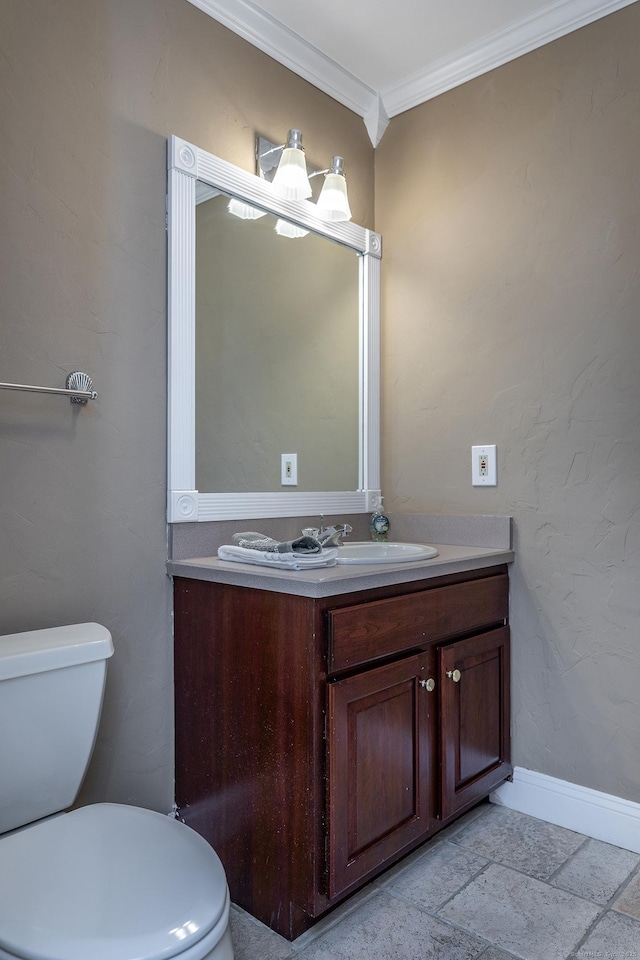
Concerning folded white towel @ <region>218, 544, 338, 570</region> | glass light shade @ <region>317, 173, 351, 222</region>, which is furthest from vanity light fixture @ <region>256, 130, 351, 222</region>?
folded white towel @ <region>218, 544, 338, 570</region>

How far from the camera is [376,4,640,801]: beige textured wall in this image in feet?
6.04

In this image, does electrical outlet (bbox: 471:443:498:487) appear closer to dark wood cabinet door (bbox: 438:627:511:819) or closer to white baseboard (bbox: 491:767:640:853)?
dark wood cabinet door (bbox: 438:627:511:819)

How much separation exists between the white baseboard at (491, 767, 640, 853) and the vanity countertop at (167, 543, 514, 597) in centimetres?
70

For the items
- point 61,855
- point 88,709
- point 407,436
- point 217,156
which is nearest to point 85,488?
point 88,709

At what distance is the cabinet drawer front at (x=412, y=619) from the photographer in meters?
1.43

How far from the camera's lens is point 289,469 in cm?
209

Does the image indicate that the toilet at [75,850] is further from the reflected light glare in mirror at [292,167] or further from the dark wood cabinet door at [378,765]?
the reflected light glare in mirror at [292,167]

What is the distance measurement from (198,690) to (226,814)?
0.29 metres

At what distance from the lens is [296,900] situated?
55.0 inches

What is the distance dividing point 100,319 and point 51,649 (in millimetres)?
799

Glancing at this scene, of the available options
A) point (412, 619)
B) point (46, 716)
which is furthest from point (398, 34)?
point (46, 716)

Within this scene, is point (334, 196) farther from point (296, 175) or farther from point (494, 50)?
point (494, 50)

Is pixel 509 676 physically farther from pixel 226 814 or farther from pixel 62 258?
pixel 62 258

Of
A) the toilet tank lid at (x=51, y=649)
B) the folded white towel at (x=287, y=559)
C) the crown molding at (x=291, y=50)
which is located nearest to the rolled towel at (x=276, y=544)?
the folded white towel at (x=287, y=559)
